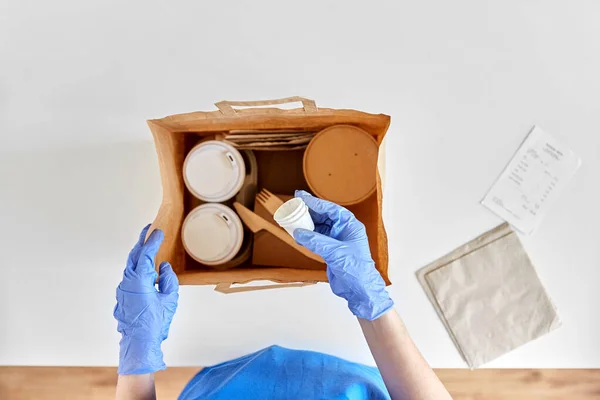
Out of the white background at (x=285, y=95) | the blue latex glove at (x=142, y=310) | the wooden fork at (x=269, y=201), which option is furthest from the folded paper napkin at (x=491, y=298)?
the blue latex glove at (x=142, y=310)

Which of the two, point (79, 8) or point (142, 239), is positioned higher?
point (79, 8)

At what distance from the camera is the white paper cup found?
2.38 ft

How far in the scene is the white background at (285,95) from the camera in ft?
3.13

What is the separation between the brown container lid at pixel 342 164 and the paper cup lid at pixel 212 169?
131 mm

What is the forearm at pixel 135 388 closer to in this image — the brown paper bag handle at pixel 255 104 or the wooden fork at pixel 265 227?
the wooden fork at pixel 265 227

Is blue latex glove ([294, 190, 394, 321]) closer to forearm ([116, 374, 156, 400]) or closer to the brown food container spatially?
the brown food container

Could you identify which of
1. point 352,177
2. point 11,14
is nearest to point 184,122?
point 352,177

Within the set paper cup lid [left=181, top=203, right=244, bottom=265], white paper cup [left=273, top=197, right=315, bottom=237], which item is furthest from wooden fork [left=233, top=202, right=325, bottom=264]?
white paper cup [left=273, top=197, right=315, bottom=237]

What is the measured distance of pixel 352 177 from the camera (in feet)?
2.98

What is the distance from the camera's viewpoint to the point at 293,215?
28.5 inches

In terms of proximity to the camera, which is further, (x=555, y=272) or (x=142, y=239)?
(x=555, y=272)

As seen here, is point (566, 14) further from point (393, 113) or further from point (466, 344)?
point (466, 344)

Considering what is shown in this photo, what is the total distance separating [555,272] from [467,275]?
165 mm

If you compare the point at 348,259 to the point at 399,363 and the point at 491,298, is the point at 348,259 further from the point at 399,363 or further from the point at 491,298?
the point at 491,298
